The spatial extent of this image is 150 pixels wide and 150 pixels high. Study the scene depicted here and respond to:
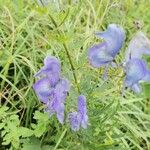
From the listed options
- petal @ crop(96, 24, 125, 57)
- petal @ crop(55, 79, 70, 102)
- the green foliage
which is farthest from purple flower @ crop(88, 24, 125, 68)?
the green foliage

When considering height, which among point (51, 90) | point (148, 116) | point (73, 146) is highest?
point (51, 90)

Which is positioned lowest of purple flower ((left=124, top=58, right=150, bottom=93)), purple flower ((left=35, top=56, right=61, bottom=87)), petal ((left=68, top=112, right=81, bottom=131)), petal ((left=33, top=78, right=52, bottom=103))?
petal ((left=68, top=112, right=81, bottom=131))

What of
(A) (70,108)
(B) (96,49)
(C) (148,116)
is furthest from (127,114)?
(B) (96,49)

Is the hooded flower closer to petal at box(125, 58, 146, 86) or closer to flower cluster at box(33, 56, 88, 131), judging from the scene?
flower cluster at box(33, 56, 88, 131)

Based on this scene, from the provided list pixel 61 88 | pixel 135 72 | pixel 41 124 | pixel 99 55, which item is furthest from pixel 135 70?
pixel 41 124

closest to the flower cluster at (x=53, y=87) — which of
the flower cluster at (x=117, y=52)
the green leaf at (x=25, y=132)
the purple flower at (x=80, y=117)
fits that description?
the purple flower at (x=80, y=117)

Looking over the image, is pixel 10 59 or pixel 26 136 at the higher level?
pixel 10 59

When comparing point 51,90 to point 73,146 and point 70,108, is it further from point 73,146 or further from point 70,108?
point 73,146
